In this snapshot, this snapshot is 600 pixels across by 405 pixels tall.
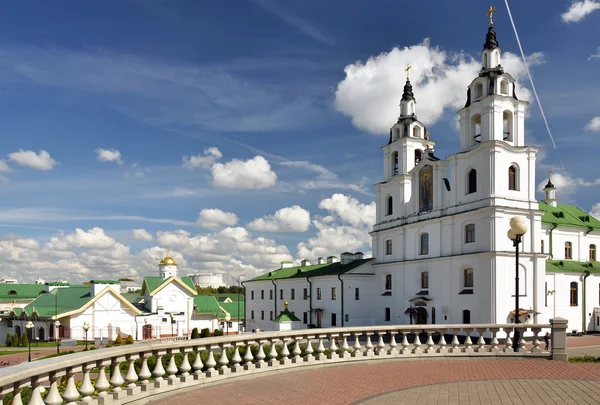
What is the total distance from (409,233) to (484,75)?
1425 cm

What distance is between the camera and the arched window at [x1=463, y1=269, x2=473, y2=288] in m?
39.7

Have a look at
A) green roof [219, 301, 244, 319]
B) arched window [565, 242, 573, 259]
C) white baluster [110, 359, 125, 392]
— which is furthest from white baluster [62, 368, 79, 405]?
green roof [219, 301, 244, 319]

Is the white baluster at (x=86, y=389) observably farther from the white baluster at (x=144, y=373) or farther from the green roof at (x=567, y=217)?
the green roof at (x=567, y=217)

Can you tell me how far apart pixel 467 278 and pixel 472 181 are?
7146mm

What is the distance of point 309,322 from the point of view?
56.8 meters

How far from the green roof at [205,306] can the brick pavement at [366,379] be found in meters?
48.8

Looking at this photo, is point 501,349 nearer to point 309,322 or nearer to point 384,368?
point 384,368

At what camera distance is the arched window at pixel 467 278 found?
39.7m

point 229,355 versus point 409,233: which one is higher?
point 409,233

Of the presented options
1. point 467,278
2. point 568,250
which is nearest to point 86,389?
point 467,278

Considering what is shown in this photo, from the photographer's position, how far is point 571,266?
149 ft

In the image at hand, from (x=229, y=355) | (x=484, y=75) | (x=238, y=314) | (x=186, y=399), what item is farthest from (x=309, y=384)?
(x=238, y=314)

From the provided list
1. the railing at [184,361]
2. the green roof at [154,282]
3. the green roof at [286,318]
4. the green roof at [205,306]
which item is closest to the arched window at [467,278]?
the green roof at [286,318]

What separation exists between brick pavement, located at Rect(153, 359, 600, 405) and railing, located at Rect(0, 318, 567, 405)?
1.17 feet
